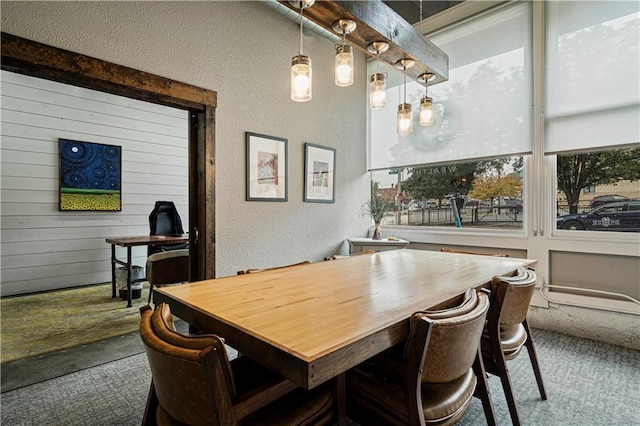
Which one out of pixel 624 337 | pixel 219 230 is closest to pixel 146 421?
pixel 219 230

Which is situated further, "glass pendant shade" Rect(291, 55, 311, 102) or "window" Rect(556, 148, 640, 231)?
"window" Rect(556, 148, 640, 231)

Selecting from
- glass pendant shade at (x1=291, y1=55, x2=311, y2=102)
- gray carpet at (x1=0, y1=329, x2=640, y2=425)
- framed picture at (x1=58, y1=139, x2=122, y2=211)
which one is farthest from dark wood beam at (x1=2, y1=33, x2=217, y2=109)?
framed picture at (x1=58, y1=139, x2=122, y2=211)

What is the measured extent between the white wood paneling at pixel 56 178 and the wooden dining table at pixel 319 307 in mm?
4140

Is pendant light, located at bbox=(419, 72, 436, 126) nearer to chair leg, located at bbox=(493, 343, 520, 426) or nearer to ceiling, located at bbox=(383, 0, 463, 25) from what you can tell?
chair leg, located at bbox=(493, 343, 520, 426)

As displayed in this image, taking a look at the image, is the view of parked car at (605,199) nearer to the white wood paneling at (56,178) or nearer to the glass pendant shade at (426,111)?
the glass pendant shade at (426,111)

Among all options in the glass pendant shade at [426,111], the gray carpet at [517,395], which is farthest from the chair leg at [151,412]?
the glass pendant shade at [426,111]

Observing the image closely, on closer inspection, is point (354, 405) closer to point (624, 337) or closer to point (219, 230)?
point (219, 230)

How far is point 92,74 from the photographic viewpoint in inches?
87.8

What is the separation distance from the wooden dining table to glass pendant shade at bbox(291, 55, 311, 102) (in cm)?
98

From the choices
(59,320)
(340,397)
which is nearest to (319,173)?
(340,397)

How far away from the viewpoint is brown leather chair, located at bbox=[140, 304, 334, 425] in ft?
2.79

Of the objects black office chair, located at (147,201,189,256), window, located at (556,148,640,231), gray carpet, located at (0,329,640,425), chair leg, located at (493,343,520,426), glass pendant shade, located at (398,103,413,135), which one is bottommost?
gray carpet, located at (0,329,640,425)

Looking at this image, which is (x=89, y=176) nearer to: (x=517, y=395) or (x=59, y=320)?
(x=59, y=320)

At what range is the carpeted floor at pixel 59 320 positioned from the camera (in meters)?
2.77
